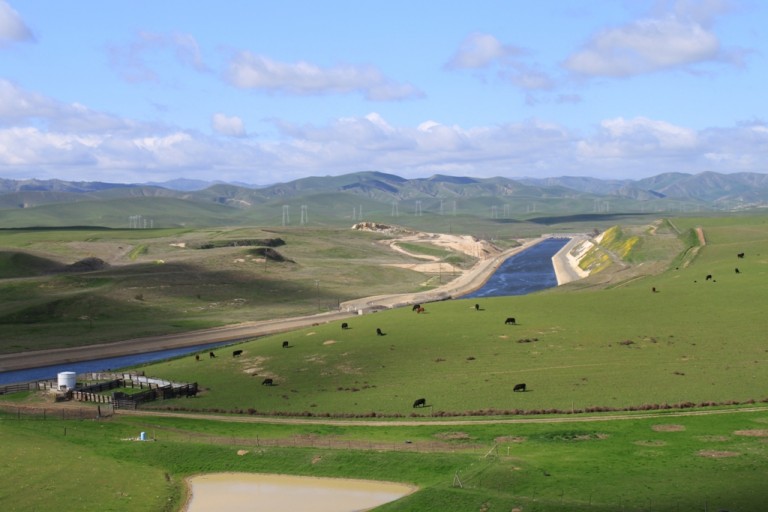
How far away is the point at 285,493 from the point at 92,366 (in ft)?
245

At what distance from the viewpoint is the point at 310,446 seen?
65.4m

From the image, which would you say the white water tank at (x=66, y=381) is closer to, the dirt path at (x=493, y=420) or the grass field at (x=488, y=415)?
the grass field at (x=488, y=415)

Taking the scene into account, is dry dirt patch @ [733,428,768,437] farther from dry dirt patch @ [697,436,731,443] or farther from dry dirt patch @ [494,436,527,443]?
dry dirt patch @ [494,436,527,443]

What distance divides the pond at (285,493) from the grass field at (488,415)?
1.20m

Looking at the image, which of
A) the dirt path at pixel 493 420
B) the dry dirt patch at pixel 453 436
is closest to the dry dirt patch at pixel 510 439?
the dry dirt patch at pixel 453 436

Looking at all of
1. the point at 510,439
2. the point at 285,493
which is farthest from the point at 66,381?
the point at 510,439

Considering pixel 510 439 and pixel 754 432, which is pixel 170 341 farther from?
pixel 754 432

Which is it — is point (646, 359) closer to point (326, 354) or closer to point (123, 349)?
point (326, 354)

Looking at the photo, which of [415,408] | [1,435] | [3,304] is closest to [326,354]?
[415,408]

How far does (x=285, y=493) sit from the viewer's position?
2232 inches

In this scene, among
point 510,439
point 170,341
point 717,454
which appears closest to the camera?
point 717,454

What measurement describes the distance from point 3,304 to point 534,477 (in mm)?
142137

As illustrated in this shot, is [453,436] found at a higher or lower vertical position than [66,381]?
higher

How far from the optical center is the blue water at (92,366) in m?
114
